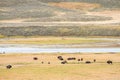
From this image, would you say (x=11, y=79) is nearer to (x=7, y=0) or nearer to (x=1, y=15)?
(x=1, y=15)

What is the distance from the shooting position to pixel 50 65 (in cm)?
5166

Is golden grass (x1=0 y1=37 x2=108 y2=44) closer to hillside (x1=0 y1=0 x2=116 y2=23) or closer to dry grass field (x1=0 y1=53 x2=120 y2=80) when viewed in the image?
dry grass field (x1=0 y1=53 x2=120 y2=80)

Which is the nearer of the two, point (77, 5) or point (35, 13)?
point (35, 13)

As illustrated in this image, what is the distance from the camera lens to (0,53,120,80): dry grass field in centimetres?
4388

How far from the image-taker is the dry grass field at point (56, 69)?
43875 mm

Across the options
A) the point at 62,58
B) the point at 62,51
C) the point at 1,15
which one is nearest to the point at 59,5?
the point at 1,15

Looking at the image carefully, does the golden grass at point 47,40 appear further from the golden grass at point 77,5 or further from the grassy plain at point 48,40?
the golden grass at point 77,5

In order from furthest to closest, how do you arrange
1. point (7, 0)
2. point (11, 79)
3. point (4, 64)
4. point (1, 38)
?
point (7, 0) → point (1, 38) → point (4, 64) → point (11, 79)

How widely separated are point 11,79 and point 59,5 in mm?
94066

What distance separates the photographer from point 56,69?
1912 inches

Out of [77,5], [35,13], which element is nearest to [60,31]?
[35,13]

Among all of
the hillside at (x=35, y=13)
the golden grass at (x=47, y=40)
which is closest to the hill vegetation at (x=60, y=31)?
the golden grass at (x=47, y=40)

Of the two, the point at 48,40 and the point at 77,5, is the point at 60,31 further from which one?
the point at 77,5

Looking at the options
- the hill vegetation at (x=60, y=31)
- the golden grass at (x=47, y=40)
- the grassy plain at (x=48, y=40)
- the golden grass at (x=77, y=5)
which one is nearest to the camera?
the golden grass at (x=47, y=40)
